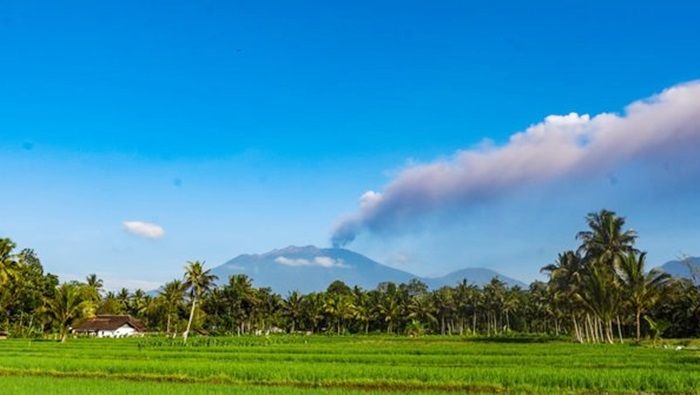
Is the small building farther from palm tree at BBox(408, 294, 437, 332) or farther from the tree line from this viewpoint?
palm tree at BBox(408, 294, 437, 332)

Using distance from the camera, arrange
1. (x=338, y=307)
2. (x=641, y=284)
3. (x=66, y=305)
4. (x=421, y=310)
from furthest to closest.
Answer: (x=421, y=310) → (x=338, y=307) → (x=66, y=305) → (x=641, y=284)

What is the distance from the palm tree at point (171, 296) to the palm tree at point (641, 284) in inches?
2166

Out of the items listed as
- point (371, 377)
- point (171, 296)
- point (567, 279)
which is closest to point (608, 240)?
point (567, 279)

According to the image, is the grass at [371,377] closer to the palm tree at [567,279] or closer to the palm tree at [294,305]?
the palm tree at [567,279]

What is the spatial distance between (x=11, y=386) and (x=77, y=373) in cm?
516

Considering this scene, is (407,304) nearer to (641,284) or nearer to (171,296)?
(171,296)

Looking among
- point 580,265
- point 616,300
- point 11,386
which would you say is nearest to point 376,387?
point 11,386

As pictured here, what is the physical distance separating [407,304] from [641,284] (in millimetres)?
58101

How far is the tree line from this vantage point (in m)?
47.4

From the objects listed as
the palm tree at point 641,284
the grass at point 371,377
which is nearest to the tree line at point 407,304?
the palm tree at point 641,284

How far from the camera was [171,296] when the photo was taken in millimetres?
80938

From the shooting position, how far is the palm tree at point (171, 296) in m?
80.5

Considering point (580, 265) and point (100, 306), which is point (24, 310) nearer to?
point (100, 306)

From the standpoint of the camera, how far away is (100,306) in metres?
92.5
